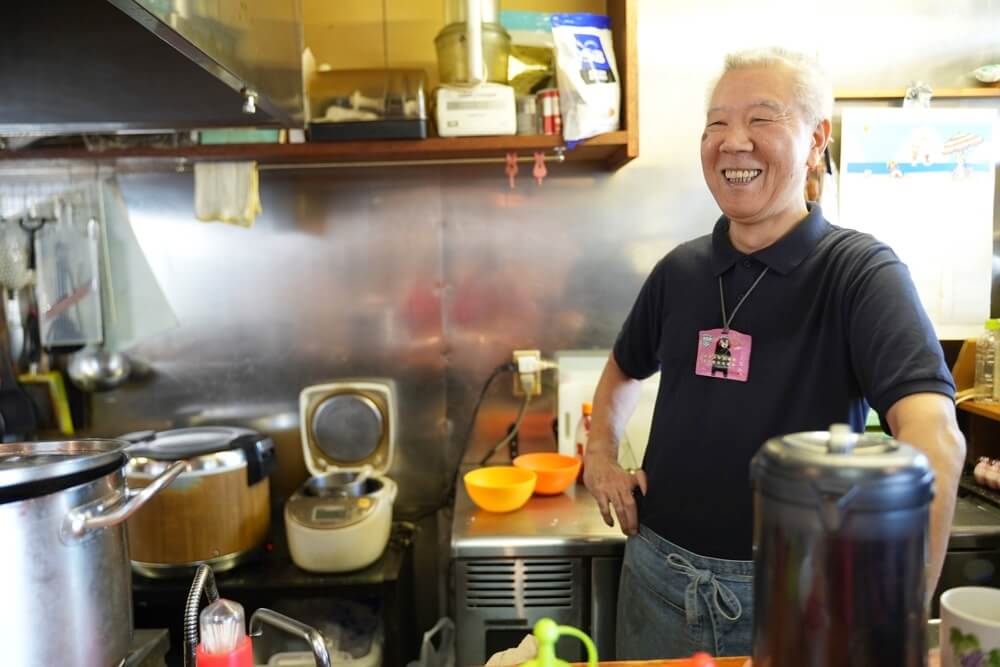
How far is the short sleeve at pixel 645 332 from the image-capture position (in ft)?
4.67

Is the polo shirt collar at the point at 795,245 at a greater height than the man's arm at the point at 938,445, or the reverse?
the polo shirt collar at the point at 795,245

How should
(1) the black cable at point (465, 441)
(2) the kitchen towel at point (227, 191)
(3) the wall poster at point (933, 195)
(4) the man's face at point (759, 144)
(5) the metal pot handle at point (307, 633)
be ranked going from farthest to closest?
(1) the black cable at point (465, 441) → (3) the wall poster at point (933, 195) → (2) the kitchen towel at point (227, 191) → (4) the man's face at point (759, 144) → (5) the metal pot handle at point (307, 633)

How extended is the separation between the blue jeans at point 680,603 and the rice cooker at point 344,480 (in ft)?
2.31

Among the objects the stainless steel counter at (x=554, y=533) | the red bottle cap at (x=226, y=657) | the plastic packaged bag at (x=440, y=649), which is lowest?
the plastic packaged bag at (x=440, y=649)

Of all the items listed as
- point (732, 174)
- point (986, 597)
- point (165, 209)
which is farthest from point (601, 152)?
point (986, 597)

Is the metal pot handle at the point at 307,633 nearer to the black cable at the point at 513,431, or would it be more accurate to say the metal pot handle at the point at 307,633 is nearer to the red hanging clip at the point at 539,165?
the black cable at the point at 513,431

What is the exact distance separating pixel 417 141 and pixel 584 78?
47 cm

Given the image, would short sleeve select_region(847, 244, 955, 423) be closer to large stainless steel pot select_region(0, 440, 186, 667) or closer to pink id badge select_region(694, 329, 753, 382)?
pink id badge select_region(694, 329, 753, 382)

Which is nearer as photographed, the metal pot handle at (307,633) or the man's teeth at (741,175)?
the metal pot handle at (307,633)

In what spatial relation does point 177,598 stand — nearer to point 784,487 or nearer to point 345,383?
point 345,383

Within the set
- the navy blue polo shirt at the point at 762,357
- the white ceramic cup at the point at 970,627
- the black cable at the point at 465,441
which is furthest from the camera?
the black cable at the point at 465,441

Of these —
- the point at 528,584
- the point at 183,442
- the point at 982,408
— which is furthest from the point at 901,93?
the point at 183,442

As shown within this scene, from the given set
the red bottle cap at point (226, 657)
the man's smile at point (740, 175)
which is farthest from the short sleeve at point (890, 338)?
the red bottle cap at point (226, 657)

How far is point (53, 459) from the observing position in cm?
86
